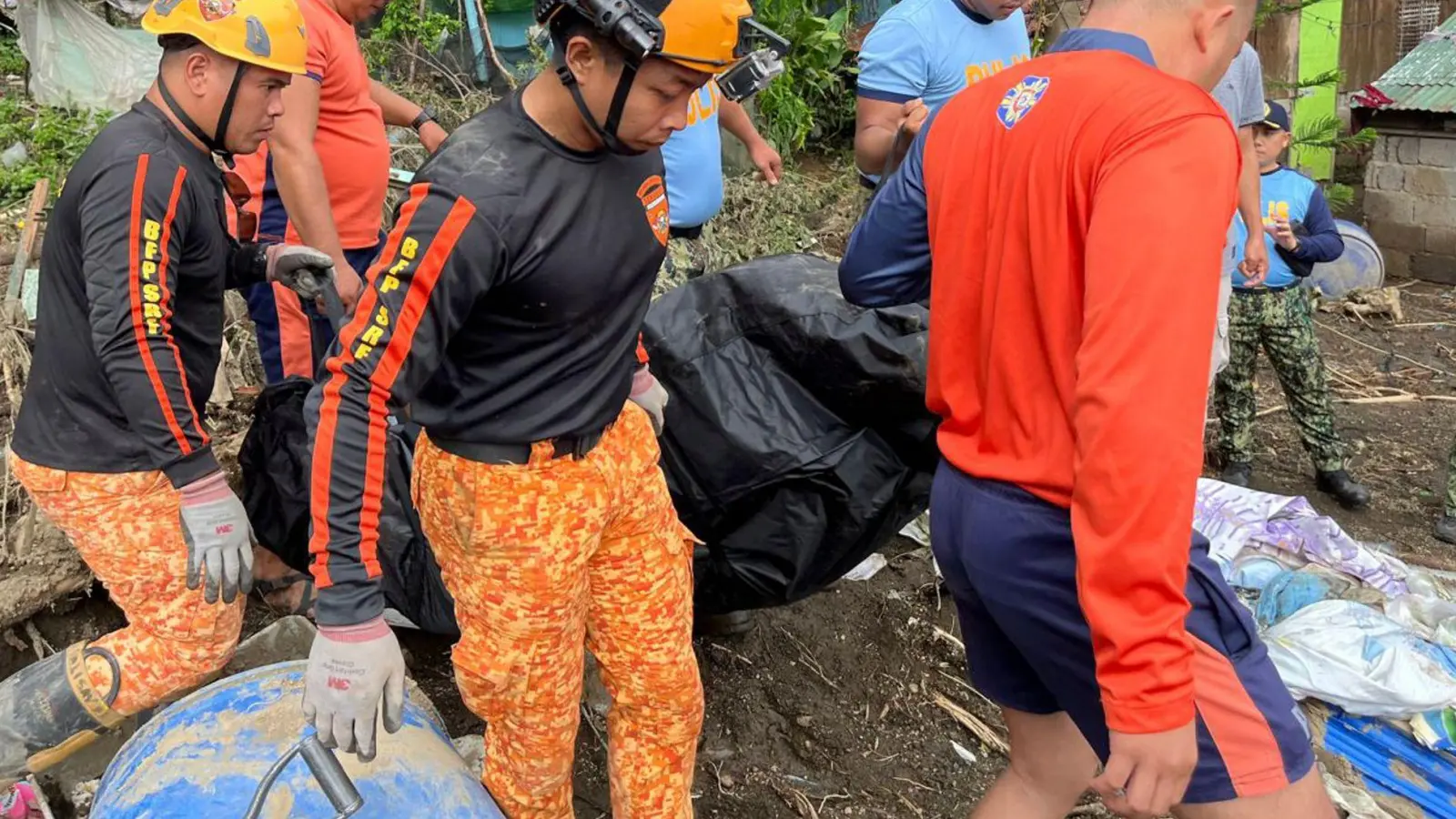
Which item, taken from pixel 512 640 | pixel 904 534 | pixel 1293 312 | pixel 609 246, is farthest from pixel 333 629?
pixel 1293 312

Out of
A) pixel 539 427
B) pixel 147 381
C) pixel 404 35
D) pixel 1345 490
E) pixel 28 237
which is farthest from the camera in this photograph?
pixel 404 35

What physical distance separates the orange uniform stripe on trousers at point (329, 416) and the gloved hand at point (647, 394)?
2.84 ft

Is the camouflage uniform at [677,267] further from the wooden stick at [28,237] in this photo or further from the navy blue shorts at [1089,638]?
the navy blue shorts at [1089,638]

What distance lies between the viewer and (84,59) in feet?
20.8

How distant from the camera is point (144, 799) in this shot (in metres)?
2.01

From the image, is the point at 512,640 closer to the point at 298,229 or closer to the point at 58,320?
the point at 58,320

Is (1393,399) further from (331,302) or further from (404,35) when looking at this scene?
(404,35)

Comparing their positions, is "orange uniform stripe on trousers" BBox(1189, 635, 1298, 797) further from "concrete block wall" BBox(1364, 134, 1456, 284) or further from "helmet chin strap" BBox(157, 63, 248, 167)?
"concrete block wall" BBox(1364, 134, 1456, 284)

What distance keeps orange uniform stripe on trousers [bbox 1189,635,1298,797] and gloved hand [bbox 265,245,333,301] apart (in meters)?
2.16

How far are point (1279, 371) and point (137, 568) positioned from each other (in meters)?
4.71

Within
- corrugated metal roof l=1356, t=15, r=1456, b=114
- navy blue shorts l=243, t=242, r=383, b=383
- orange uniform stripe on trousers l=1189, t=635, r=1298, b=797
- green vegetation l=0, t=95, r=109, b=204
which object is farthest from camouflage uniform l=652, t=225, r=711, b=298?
corrugated metal roof l=1356, t=15, r=1456, b=114

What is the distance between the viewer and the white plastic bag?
10.2ft

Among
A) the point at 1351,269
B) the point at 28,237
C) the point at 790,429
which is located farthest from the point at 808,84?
the point at 790,429

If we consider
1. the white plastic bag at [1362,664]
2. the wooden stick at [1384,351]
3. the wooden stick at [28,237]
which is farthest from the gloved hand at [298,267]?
the wooden stick at [1384,351]
